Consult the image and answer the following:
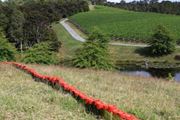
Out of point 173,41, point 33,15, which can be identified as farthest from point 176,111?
point 33,15

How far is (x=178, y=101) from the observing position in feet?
48.5

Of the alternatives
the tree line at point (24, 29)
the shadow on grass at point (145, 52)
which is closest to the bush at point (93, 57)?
the shadow on grass at point (145, 52)

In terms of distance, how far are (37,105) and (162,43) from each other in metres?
74.5

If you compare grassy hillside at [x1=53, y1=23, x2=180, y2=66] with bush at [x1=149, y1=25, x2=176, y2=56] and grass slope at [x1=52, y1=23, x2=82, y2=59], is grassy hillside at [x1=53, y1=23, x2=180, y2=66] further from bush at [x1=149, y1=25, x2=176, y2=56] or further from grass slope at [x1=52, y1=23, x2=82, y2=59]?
bush at [x1=149, y1=25, x2=176, y2=56]

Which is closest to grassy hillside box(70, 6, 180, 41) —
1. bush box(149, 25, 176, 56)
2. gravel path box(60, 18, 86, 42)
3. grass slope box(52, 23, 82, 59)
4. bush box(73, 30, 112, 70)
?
gravel path box(60, 18, 86, 42)

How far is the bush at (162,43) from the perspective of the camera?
83606 millimetres

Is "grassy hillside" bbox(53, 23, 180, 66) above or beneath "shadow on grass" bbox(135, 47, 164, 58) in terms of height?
beneath

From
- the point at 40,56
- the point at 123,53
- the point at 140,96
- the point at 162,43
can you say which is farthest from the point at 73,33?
the point at 140,96

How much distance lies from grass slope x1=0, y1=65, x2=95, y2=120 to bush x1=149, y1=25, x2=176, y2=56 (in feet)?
230

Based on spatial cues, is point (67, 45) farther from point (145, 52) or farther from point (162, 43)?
point (162, 43)

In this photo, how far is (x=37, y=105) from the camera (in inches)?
457

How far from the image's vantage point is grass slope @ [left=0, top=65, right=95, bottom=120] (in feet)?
34.2

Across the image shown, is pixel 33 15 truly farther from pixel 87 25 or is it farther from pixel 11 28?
pixel 87 25

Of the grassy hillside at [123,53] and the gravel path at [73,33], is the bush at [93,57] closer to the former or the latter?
the grassy hillside at [123,53]
